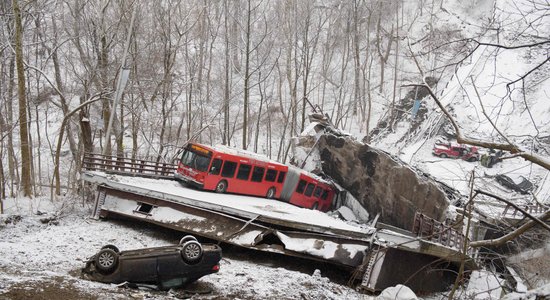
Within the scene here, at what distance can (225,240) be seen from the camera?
13.1 metres

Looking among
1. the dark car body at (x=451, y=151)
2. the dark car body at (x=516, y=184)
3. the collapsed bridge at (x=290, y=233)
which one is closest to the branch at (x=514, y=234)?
the collapsed bridge at (x=290, y=233)

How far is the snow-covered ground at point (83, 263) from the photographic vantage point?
27.7 ft

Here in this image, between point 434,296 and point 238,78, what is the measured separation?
1463 inches

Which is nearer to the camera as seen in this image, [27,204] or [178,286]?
[178,286]

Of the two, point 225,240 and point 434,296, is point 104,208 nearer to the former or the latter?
point 225,240

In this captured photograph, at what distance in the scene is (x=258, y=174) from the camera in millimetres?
20859

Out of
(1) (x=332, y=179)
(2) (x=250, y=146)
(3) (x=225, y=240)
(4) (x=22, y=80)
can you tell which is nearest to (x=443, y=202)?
(1) (x=332, y=179)

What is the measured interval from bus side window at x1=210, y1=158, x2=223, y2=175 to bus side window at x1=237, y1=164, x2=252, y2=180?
1152mm

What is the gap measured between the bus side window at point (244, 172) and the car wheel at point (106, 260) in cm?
1083

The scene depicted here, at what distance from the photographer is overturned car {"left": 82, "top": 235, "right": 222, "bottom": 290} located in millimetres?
9133

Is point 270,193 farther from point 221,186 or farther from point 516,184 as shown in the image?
point 516,184

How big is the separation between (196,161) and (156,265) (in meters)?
9.90

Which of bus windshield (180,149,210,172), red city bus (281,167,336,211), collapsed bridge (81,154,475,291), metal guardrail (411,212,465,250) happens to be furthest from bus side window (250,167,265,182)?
metal guardrail (411,212,465,250)

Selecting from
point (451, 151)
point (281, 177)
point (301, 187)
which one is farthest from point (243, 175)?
point (451, 151)
